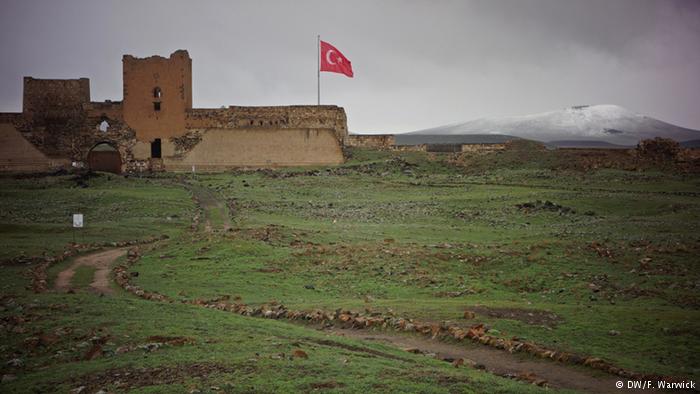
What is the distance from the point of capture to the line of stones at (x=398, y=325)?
530 inches

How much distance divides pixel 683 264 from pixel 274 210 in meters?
Result: 23.2

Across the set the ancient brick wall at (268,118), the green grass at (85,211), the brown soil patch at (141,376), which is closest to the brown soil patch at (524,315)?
the brown soil patch at (141,376)

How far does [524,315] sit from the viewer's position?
1741cm

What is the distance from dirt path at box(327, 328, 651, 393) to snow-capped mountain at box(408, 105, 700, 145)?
104535 millimetres

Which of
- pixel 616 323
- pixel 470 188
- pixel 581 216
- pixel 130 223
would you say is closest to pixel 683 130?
pixel 470 188

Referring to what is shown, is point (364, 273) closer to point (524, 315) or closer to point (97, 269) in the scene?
point (524, 315)

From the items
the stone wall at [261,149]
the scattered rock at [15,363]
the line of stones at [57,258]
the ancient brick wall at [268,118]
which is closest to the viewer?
the scattered rock at [15,363]

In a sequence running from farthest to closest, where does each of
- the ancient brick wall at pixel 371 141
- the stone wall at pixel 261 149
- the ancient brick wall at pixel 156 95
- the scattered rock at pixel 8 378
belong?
1. the ancient brick wall at pixel 371 141
2. the ancient brick wall at pixel 156 95
3. the stone wall at pixel 261 149
4. the scattered rock at pixel 8 378

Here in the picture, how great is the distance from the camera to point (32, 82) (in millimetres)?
62406

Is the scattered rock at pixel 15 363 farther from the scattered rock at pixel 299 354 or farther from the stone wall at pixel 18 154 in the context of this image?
the stone wall at pixel 18 154

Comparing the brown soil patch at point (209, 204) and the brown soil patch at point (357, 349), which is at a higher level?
the brown soil patch at point (209, 204)

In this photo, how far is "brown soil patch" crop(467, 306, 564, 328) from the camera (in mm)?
16750

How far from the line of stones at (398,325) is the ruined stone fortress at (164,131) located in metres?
40.1

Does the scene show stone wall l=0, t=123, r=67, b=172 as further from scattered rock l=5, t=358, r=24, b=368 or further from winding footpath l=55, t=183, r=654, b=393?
scattered rock l=5, t=358, r=24, b=368
